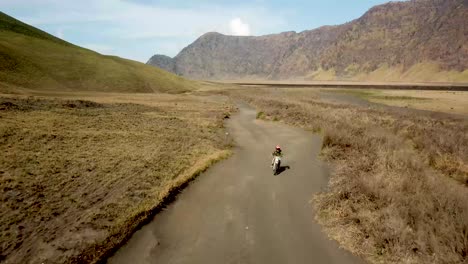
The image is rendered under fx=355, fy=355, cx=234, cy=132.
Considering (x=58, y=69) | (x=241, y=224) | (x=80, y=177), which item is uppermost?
(x=58, y=69)

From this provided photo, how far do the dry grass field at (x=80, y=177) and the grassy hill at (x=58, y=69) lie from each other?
Result: 41.3 m

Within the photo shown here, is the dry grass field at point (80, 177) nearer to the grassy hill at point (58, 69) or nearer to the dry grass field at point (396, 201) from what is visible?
the dry grass field at point (396, 201)

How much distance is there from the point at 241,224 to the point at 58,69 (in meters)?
94.0

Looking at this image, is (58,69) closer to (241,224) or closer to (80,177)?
(80,177)

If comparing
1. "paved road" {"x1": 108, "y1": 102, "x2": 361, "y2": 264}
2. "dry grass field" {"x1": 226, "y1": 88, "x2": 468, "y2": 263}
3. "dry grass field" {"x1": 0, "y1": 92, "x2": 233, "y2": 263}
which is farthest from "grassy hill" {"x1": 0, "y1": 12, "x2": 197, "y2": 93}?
"dry grass field" {"x1": 226, "y1": 88, "x2": 468, "y2": 263}

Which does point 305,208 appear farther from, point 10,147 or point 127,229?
point 10,147

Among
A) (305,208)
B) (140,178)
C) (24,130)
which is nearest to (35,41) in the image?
(24,130)

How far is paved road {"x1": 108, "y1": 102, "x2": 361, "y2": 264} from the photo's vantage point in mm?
13062

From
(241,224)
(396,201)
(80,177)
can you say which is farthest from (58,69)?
(396,201)

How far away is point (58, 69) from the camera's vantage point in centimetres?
9425

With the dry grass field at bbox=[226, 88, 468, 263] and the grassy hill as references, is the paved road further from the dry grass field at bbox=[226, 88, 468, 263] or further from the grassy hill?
the grassy hill

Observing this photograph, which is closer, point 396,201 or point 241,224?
point 396,201

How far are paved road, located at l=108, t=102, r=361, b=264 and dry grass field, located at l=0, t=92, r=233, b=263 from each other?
1054 millimetres

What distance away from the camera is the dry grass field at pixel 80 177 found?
12984mm
